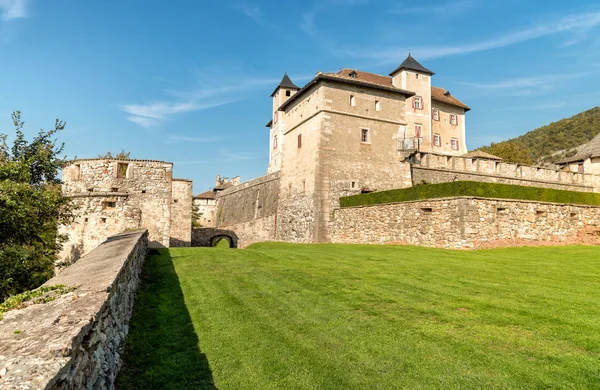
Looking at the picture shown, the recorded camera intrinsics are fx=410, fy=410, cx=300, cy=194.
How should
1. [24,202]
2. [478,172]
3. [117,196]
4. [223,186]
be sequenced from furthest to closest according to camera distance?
1. [223,186]
2. [478,172]
3. [117,196]
4. [24,202]

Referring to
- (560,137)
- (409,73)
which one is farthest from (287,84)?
(560,137)

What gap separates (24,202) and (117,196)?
25.1 ft

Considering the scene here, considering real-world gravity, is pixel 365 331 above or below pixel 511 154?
below

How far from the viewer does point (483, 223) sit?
1861 cm

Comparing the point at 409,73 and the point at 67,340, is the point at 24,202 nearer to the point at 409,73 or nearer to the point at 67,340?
the point at 67,340

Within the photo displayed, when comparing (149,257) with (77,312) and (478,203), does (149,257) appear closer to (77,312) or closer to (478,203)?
(77,312)

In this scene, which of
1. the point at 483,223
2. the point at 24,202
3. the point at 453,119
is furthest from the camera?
the point at 453,119

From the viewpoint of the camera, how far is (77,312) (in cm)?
343

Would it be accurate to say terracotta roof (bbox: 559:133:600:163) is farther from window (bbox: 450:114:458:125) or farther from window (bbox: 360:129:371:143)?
window (bbox: 360:129:371:143)

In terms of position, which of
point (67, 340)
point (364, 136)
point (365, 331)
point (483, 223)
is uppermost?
point (364, 136)

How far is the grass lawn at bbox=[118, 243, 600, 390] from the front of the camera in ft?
14.5

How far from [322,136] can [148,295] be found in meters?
20.0

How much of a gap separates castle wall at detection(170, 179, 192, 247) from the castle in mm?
66

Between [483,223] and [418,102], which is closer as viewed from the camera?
[483,223]
